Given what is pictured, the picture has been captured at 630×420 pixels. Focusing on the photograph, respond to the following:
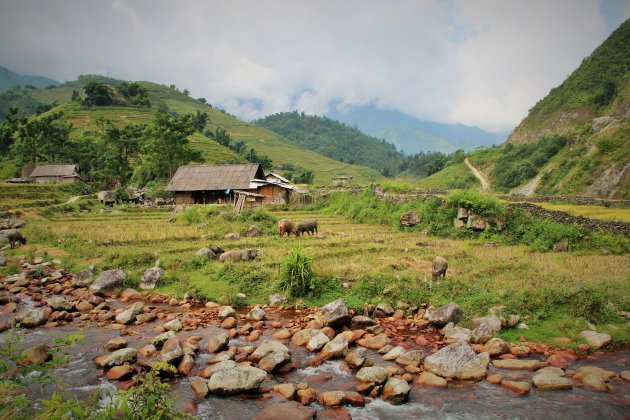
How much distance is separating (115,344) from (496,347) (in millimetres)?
9432

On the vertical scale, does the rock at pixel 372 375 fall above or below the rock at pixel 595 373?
below

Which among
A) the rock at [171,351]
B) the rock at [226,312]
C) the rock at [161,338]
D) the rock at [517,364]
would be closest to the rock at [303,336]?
the rock at [226,312]

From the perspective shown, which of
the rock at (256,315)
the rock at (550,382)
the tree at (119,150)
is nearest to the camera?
the rock at (550,382)

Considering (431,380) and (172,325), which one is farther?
Result: (172,325)

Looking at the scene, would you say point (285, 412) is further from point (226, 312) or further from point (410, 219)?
point (410, 219)

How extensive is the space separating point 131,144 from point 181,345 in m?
53.3

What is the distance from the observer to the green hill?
286 ft

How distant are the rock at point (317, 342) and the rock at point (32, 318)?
7.95 metres

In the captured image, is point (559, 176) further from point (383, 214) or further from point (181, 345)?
point (181, 345)

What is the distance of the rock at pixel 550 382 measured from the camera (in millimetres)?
7859

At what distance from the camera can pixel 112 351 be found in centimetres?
942

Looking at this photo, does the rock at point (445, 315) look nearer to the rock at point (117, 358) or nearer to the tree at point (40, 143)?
the rock at point (117, 358)

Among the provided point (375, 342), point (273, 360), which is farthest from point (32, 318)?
point (375, 342)

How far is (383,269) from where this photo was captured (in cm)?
1477
